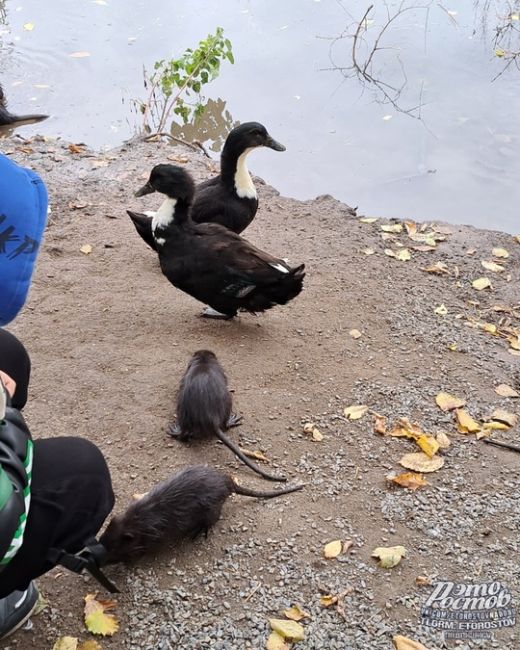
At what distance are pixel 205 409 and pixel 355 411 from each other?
0.96 meters

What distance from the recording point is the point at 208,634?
9.32 feet

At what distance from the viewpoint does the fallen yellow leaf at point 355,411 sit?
412 cm

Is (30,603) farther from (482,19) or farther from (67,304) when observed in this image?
(482,19)

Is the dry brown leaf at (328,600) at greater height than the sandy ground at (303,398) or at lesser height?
lesser

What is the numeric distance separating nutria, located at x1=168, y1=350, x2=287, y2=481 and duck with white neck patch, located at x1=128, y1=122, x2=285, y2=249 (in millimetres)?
1871

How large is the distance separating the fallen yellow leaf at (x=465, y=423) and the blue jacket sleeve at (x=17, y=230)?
2.71 m

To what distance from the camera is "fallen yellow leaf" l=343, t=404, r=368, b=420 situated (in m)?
4.12

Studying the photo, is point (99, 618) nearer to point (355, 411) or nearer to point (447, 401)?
point (355, 411)

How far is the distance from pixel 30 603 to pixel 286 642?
3.36ft

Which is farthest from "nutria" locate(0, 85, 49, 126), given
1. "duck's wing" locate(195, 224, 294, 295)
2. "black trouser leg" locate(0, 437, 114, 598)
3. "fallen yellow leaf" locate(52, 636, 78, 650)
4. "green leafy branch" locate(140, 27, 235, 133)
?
"green leafy branch" locate(140, 27, 235, 133)

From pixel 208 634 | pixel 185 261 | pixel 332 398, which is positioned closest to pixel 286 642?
pixel 208 634

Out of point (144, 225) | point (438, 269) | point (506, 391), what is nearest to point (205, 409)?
point (506, 391)

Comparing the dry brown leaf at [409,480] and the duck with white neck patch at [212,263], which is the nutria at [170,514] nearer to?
the dry brown leaf at [409,480]

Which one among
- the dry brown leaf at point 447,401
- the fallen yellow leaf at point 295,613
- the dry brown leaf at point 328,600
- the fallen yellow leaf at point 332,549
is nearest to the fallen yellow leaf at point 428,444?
the dry brown leaf at point 447,401
